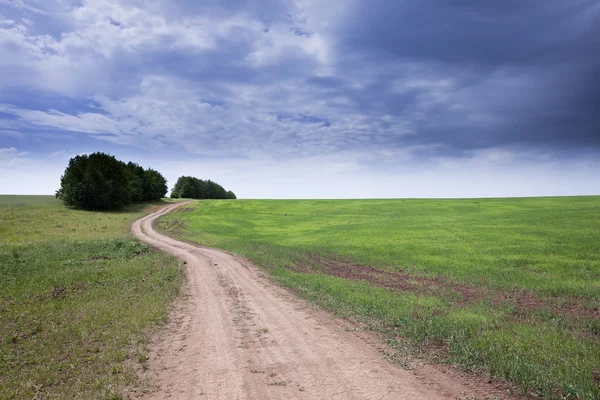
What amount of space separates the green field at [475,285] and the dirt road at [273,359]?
5.35 feet

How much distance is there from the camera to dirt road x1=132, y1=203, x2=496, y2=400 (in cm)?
742

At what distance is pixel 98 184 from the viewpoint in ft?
240

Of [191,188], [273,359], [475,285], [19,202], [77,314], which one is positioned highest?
[191,188]

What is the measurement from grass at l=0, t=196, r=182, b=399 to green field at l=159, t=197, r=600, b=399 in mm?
7532

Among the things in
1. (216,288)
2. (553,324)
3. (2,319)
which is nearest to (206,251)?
(216,288)

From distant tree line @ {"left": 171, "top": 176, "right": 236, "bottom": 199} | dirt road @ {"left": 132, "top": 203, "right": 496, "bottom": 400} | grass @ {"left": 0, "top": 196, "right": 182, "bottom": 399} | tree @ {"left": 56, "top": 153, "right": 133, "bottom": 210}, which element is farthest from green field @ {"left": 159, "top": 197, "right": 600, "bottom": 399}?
distant tree line @ {"left": 171, "top": 176, "right": 236, "bottom": 199}

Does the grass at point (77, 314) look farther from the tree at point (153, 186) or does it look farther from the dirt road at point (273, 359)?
the tree at point (153, 186)

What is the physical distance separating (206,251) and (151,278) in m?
12.4

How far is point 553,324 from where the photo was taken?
12.9 metres

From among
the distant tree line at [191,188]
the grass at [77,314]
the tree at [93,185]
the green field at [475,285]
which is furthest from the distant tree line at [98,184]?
the distant tree line at [191,188]

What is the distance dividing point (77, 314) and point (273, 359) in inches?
382

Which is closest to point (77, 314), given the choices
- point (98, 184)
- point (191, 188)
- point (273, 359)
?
point (273, 359)

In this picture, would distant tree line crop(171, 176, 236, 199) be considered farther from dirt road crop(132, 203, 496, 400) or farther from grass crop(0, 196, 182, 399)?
dirt road crop(132, 203, 496, 400)

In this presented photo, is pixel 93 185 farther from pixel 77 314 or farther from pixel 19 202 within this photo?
pixel 77 314
